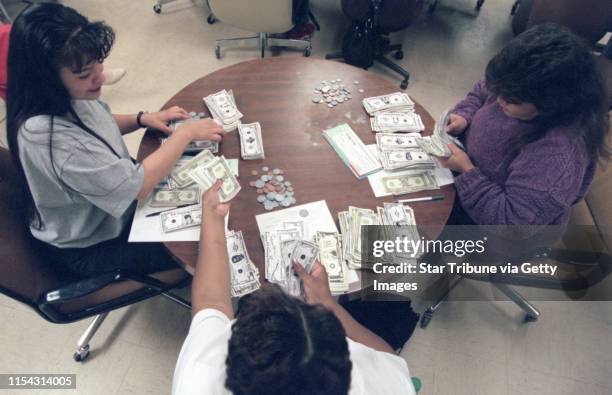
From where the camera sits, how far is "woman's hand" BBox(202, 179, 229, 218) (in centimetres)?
141

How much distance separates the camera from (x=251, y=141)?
5.53ft

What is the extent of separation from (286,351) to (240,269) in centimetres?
68

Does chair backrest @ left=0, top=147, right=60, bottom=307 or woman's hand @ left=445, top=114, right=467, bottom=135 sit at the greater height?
woman's hand @ left=445, top=114, right=467, bottom=135

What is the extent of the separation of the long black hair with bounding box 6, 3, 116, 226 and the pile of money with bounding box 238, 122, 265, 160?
0.62 m

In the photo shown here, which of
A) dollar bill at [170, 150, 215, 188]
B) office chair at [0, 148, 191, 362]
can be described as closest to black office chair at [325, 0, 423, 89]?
dollar bill at [170, 150, 215, 188]

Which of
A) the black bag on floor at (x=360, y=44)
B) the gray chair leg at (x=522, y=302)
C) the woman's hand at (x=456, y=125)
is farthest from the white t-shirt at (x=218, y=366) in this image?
the black bag on floor at (x=360, y=44)

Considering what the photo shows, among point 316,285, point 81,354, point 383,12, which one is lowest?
point 81,354

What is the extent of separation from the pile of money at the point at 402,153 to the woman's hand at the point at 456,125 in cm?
18

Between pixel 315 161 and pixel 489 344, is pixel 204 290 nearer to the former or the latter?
pixel 315 161

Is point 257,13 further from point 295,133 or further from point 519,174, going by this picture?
point 519,174

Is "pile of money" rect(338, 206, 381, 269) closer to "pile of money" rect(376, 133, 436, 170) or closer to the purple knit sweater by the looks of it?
"pile of money" rect(376, 133, 436, 170)

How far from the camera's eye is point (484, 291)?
2283mm

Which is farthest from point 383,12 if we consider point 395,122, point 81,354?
point 81,354

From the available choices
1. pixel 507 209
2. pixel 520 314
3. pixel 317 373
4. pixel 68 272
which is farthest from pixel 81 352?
pixel 520 314
